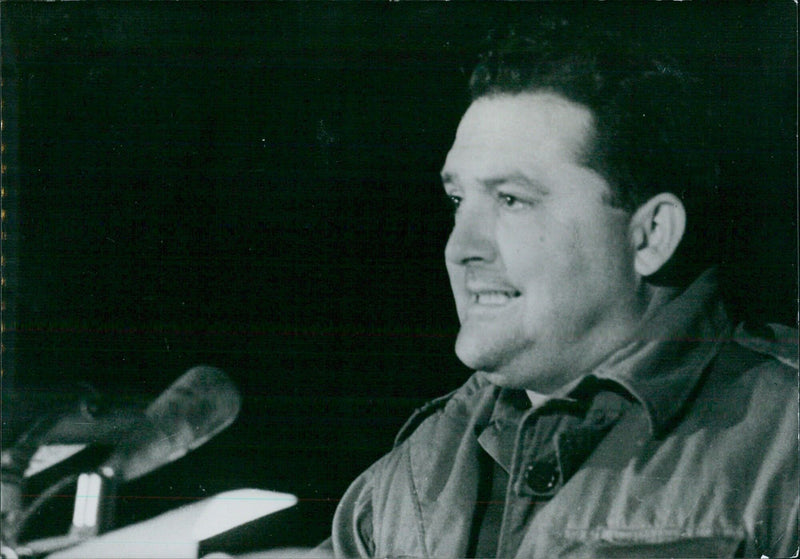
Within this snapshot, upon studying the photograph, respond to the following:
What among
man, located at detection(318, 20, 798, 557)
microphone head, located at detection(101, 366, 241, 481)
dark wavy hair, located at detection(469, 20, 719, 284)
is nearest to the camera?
man, located at detection(318, 20, 798, 557)

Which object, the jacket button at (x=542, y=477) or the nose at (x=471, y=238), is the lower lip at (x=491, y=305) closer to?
the nose at (x=471, y=238)

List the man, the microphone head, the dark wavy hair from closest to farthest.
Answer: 1. the man
2. the dark wavy hair
3. the microphone head

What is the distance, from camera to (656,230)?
2.41m

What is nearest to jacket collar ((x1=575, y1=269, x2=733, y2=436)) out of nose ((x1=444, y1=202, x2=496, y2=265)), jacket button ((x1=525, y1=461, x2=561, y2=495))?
jacket button ((x1=525, y1=461, x2=561, y2=495))

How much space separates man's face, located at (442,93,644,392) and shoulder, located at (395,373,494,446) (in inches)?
2.8

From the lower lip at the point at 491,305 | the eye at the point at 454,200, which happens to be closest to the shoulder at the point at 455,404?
the lower lip at the point at 491,305

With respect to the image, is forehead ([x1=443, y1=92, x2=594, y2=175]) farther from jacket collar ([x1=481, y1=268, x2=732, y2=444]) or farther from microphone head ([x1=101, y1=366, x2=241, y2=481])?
microphone head ([x1=101, y1=366, x2=241, y2=481])

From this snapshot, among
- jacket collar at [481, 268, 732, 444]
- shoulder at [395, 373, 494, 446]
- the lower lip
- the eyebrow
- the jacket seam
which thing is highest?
the eyebrow

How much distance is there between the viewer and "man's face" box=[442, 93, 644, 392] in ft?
7.80

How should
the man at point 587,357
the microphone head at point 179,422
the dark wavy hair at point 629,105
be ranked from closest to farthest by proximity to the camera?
the man at point 587,357 → the dark wavy hair at point 629,105 → the microphone head at point 179,422

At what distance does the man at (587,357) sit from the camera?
229 centimetres

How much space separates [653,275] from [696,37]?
0.72m

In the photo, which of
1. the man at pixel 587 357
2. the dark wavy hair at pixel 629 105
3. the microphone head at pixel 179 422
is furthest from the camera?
the microphone head at pixel 179 422

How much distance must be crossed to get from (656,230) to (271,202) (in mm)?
1104
